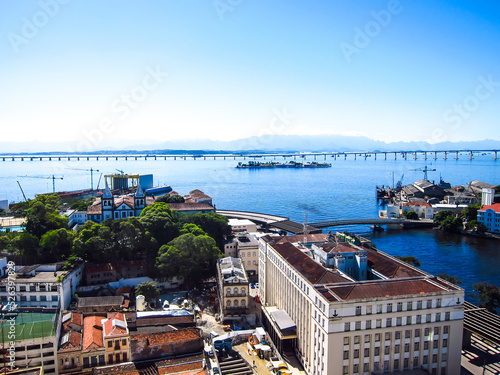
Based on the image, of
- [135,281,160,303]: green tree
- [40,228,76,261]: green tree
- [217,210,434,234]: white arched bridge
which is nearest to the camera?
[135,281,160,303]: green tree

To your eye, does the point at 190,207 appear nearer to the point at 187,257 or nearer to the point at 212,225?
the point at 212,225

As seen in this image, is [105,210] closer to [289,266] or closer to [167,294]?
[167,294]

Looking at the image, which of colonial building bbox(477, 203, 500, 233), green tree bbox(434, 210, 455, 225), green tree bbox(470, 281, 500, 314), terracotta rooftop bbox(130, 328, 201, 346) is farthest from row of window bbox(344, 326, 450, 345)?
green tree bbox(434, 210, 455, 225)

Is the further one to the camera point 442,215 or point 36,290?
point 442,215

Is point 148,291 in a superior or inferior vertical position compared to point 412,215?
superior

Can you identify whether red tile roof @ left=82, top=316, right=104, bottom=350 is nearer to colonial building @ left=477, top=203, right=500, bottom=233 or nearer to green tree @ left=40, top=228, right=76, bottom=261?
green tree @ left=40, top=228, right=76, bottom=261


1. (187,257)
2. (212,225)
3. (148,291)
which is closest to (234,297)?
(148,291)

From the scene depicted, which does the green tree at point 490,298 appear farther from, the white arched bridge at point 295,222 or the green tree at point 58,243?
the green tree at point 58,243
